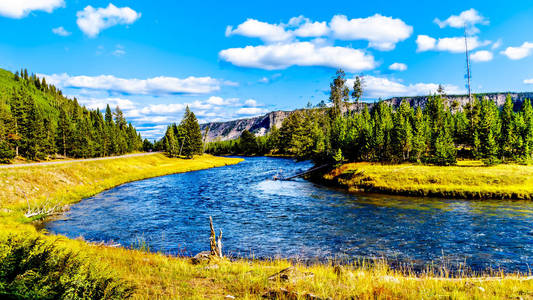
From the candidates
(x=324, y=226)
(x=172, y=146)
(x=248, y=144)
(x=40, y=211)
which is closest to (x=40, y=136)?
(x=172, y=146)

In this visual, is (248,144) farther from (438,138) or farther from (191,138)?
(438,138)

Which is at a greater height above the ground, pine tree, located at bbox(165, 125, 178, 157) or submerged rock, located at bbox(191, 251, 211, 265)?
pine tree, located at bbox(165, 125, 178, 157)

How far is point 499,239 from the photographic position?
74.0 ft

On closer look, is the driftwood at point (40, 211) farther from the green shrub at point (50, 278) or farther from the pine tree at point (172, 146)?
the pine tree at point (172, 146)

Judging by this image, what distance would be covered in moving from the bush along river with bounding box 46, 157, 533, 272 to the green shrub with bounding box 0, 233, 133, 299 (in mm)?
11595

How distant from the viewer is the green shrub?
778 centimetres

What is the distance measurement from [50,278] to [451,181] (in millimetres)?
48610

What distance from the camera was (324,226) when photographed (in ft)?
91.0

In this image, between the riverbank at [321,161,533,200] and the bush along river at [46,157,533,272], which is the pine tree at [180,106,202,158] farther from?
the riverbank at [321,161,533,200]

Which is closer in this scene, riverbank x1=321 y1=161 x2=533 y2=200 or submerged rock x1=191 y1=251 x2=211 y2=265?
submerged rock x1=191 y1=251 x2=211 y2=265

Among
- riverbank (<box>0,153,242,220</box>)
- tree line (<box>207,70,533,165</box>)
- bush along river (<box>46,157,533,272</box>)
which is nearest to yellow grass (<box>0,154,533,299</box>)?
bush along river (<box>46,157,533,272</box>)

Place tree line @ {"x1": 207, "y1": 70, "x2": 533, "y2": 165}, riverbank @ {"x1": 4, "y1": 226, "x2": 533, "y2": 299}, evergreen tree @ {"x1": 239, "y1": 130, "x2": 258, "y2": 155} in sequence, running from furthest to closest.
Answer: evergreen tree @ {"x1": 239, "y1": 130, "x2": 258, "y2": 155}, tree line @ {"x1": 207, "y1": 70, "x2": 533, "y2": 165}, riverbank @ {"x1": 4, "y1": 226, "x2": 533, "y2": 299}

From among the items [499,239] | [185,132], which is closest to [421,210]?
[499,239]

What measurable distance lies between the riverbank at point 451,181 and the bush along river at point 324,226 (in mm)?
3334
